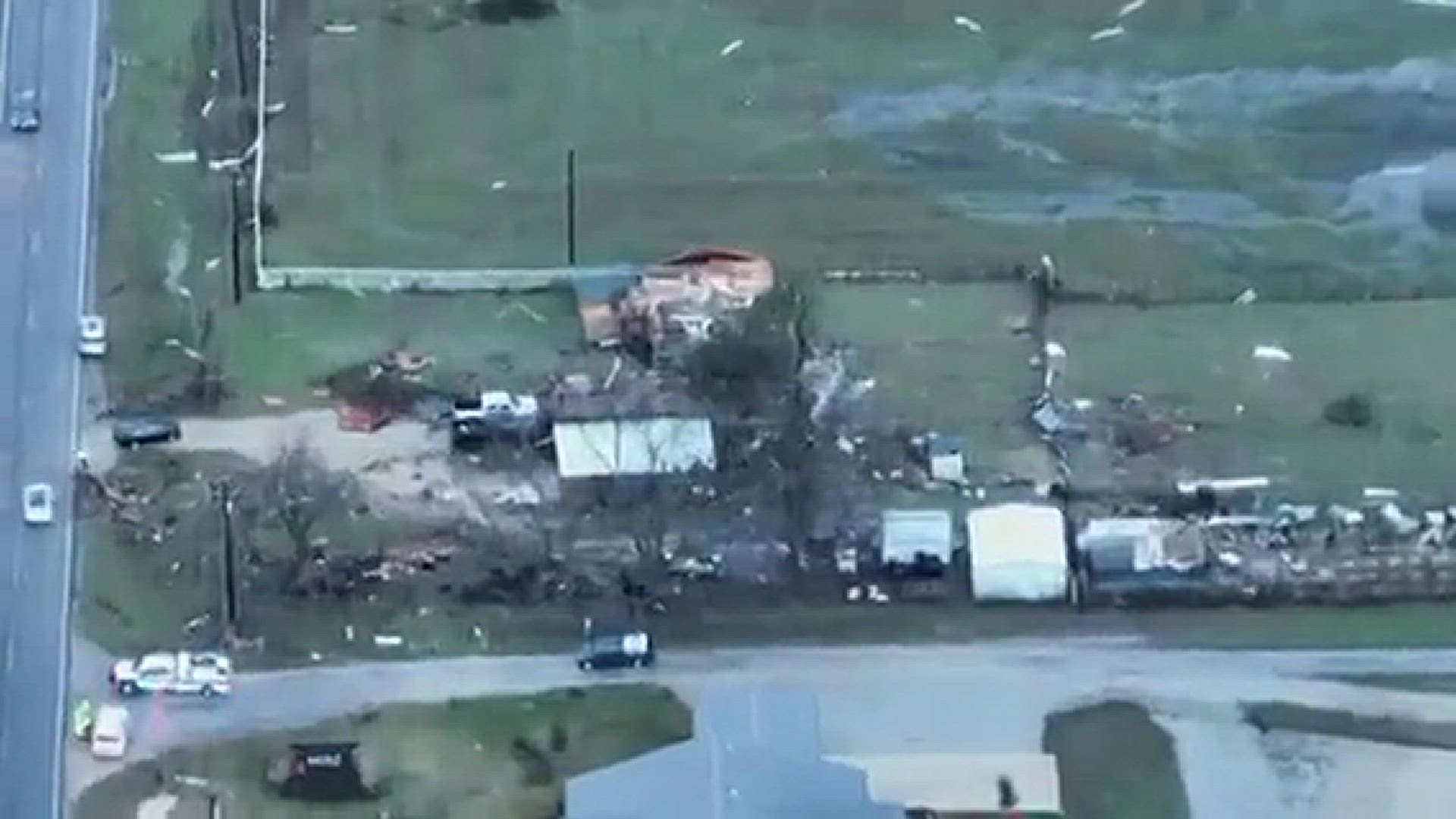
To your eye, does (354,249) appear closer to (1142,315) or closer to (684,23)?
(684,23)

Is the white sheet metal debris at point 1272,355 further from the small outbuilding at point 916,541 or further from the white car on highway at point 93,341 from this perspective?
the white car on highway at point 93,341

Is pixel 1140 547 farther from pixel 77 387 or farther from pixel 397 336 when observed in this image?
pixel 77 387

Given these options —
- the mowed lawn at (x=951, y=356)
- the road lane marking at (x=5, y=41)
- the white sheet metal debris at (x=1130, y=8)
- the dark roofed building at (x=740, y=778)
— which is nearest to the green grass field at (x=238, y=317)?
the road lane marking at (x=5, y=41)

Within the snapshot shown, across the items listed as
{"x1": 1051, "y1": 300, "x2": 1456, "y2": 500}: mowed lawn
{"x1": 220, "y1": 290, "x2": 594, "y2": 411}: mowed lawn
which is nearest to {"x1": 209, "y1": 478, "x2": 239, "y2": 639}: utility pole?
{"x1": 220, "y1": 290, "x2": 594, "y2": 411}: mowed lawn

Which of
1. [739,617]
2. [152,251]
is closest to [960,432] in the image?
[739,617]

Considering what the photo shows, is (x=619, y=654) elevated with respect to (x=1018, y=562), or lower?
lower

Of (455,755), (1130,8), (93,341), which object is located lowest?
(455,755)

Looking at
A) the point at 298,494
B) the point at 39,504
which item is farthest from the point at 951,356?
the point at 39,504
